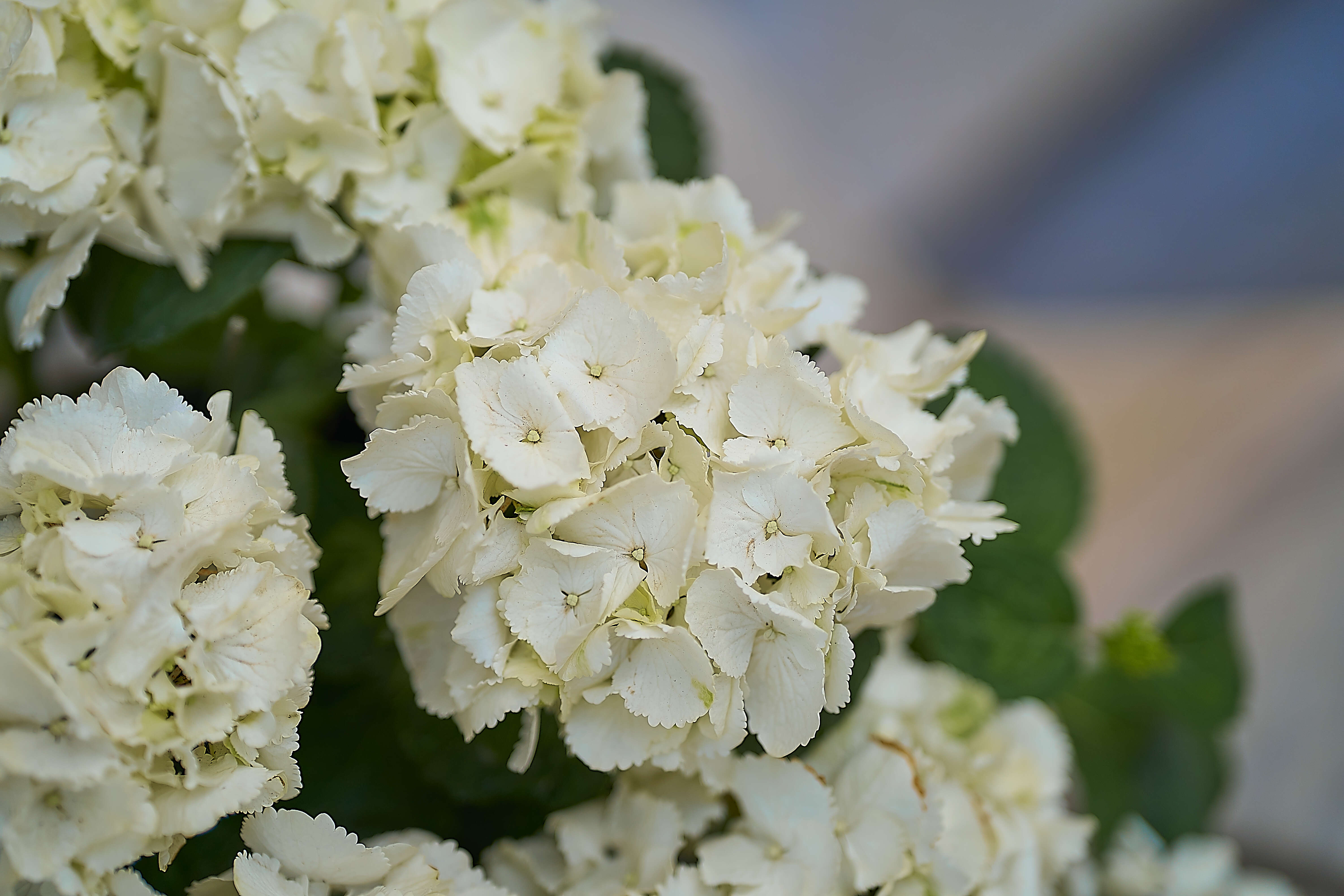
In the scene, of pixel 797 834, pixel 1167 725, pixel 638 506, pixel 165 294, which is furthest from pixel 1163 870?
pixel 165 294

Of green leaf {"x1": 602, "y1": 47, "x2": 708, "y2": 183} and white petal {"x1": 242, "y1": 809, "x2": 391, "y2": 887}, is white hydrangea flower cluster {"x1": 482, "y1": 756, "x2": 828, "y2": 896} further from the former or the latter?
green leaf {"x1": 602, "y1": 47, "x2": 708, "y2": 183}

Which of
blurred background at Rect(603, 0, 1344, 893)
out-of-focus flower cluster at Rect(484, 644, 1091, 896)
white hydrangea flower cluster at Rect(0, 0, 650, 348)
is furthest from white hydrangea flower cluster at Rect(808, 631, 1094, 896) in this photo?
blurred background at Rect(603, 0, 1344, 893)

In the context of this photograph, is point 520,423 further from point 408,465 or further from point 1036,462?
point 1036,462

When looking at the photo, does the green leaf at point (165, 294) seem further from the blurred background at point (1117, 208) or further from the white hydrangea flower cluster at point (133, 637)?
the blurred background at point (1117, 208)

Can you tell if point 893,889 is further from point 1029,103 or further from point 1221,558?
point 1029,103

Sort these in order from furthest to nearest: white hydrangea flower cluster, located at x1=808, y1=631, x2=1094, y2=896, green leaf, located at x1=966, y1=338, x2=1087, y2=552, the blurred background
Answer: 1. the blurred background
2. green leaf, located at x1=966, y1=338, x2=1087, y2=552
3. white hydrangea flower cluster, located at x1=808, y1=631, x2=1094, y2=896

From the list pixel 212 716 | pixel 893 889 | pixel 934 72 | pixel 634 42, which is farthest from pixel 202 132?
pixel 934 72

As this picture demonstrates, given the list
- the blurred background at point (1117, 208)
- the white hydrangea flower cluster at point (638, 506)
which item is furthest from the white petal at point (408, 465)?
the blurred background at point (1117, 208)
